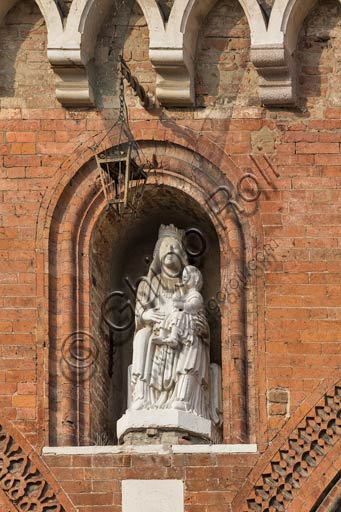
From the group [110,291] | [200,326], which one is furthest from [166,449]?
[110,291]

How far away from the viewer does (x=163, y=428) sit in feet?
91.4

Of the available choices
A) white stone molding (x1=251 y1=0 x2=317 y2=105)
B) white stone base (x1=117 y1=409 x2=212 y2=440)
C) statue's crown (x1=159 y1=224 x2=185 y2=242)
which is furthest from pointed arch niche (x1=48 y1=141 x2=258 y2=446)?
white stone molding (x1=251 y1=0 x2=317 y2=105)

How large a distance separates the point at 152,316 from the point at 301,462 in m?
1.83

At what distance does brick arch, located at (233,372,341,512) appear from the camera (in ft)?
90.6

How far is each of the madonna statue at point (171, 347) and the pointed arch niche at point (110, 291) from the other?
0.71 ft

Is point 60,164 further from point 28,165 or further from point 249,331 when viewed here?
point 249,331

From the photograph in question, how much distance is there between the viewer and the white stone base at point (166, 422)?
2786 cm

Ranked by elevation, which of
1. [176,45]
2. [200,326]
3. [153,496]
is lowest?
[153,496]

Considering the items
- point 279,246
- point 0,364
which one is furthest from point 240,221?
point 0,364

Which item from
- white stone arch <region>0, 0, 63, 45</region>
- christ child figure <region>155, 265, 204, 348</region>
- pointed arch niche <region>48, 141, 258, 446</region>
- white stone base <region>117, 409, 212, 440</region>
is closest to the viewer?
white stone base <region>117, 409, 212, 440</region>

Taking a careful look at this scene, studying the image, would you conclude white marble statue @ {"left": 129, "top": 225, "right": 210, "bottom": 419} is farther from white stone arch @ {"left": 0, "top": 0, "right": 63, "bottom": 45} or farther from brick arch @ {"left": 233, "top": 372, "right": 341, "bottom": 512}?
white stone arch @ {"left": 0, "top": 0, "right": 63, "bottom": 45}

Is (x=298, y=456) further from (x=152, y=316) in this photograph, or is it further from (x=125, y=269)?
(x=125, y=269)

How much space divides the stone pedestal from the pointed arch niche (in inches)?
10.1

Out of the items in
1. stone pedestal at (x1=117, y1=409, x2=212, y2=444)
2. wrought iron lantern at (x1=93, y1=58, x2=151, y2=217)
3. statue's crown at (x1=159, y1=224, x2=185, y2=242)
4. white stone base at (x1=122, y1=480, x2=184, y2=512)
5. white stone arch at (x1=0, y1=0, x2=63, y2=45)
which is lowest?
white stone base at (x1=122, y1=480, x2=184, y2=512)
